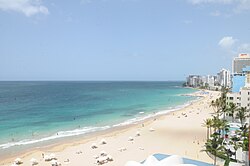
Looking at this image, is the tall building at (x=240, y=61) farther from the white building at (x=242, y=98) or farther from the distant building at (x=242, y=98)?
the distant building at (x=242, y=98)

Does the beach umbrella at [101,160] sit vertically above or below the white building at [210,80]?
below

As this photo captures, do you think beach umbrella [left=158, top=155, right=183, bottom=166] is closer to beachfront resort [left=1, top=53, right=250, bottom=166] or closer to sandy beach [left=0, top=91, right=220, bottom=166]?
beachfront resort [left=1, top=53, right=250, bottom=166]

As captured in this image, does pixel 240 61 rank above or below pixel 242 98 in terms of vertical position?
above

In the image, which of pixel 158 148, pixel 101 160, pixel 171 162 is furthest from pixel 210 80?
pixel 171 162

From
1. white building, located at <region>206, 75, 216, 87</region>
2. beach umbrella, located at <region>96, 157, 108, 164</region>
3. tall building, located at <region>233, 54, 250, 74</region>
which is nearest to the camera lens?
beach umbrella, located at <region>96, 157, 108, 164</region>

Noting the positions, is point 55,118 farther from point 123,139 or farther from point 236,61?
point 236,61

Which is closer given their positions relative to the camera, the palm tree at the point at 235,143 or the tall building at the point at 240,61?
the palm tree at the point at 235,143

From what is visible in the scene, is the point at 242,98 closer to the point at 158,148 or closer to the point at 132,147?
the point at 158,148

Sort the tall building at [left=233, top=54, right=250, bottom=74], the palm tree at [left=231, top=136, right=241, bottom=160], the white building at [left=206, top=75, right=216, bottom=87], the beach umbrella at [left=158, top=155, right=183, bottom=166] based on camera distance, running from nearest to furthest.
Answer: the beach umbrella at [left=158, top=155, right=183, bottom=166] < the palm tree at [left=231, top=136, right=241, bottom=160] < the tall building at [left=233, top=54, right=250, bottom=74] < the white building at [left=206, top=75, right=216, bottom=87]

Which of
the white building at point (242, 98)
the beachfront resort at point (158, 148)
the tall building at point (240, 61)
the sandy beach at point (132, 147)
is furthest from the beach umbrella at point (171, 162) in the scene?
the tall building at point (240, 61)

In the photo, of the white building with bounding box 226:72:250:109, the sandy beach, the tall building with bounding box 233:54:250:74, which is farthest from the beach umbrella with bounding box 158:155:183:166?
the tall building with bounding box 233:54:250:74

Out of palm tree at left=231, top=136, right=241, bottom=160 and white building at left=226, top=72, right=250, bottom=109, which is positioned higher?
white building at left=226, top=72, right=250, bottom=109

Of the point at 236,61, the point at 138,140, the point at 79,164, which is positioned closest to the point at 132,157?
the point at 79,164

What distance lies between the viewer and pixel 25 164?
28.6m
